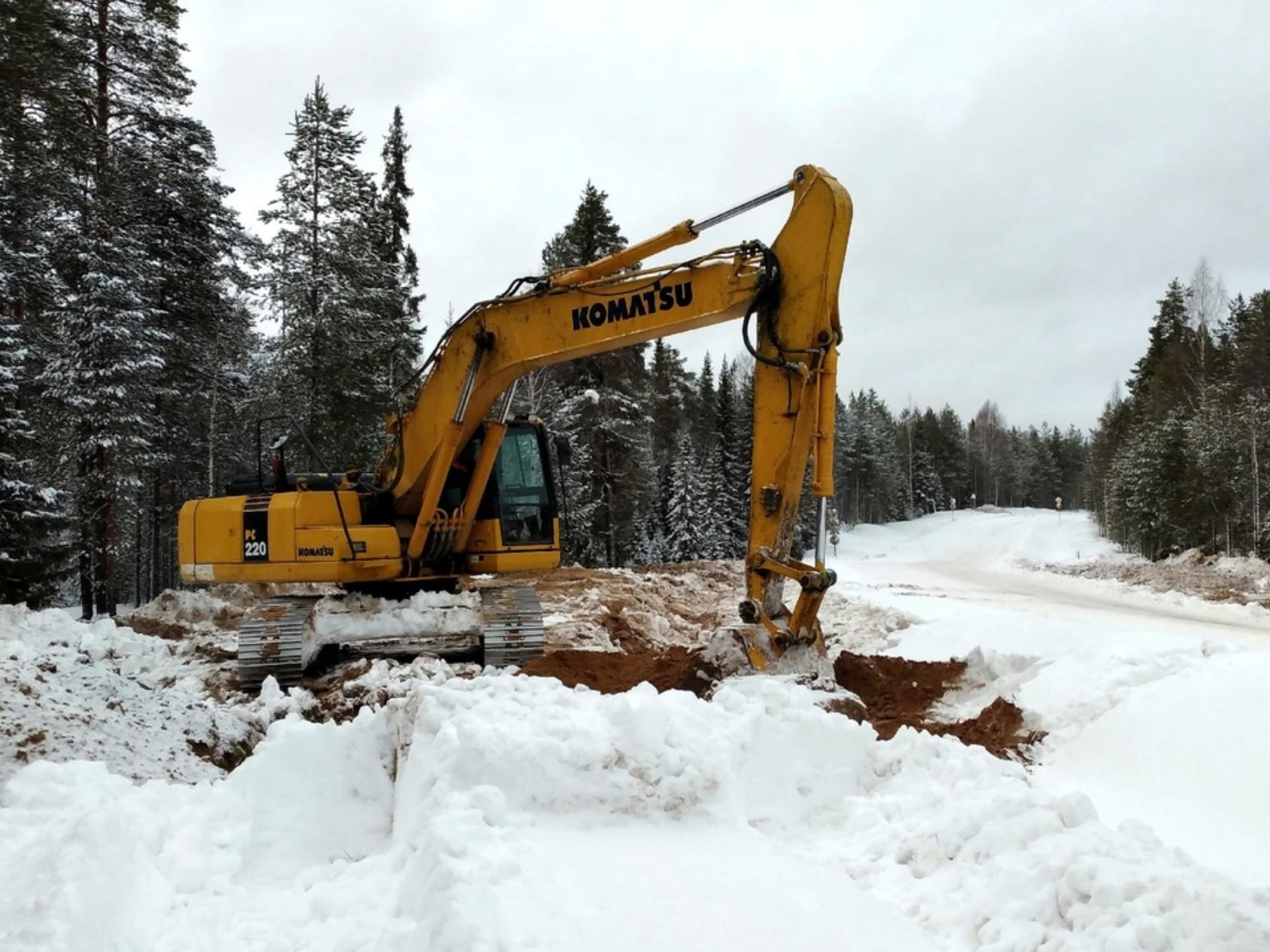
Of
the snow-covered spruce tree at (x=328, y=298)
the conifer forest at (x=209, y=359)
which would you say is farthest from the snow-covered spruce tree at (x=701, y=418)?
the snow-covered spruce tree at (x=328, y=298)

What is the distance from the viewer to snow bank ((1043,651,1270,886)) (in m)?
4.21

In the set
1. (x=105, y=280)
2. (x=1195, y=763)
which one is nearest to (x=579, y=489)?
(x=105, y=280)

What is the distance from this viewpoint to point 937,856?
3.69 meters

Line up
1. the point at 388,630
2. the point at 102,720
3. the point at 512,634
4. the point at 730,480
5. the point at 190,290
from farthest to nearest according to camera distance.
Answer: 1. the point at 730,480
2. the point at 190,290
3. the point at 388,630
4. the point at 512,634
5. the point at 102,720

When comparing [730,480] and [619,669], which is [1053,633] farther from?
[730,480]

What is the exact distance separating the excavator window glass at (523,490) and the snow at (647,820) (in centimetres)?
360

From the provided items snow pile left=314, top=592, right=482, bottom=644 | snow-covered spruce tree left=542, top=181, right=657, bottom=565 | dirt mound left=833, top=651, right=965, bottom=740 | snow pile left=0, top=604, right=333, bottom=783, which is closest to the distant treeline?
snow-covered spruce tree left=542, top=181, right=657, bottom=565

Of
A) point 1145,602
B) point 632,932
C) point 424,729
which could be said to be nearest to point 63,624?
point 424,729

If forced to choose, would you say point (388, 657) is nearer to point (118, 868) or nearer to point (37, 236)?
point (118, 868)

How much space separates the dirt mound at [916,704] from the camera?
18.9 ft

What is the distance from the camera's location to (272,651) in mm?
8289

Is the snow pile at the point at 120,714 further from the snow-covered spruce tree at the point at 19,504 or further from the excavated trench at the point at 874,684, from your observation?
the snow-covered spruce tree at the point at 19,504

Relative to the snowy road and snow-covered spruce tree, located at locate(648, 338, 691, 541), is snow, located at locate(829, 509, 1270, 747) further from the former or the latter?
snow-covered spruce tree, located at locate(648, 338, 691, 541)

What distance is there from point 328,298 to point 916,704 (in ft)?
62.6
